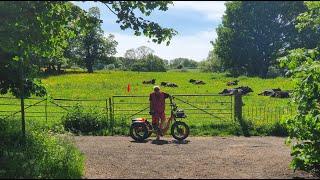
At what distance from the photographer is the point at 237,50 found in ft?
232

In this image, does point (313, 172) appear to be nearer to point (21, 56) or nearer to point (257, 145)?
point (257, 145)

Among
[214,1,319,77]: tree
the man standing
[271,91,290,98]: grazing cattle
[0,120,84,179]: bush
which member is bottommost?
[271,91,290,98]: grazing cattle

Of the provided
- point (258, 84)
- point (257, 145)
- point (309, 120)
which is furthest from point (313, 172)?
point (258, 84)

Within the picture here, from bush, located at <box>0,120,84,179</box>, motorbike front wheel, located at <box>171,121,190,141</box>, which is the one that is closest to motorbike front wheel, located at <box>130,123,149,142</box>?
motorbike front wheel, located at <box>171,121,190,141</box>

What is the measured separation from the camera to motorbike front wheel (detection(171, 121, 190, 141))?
18.3 m

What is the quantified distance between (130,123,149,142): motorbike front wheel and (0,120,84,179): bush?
3694 mm

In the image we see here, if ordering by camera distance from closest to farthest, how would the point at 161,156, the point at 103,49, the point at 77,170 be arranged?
the point at 77,170
the point at 161,156
the point at 103,49

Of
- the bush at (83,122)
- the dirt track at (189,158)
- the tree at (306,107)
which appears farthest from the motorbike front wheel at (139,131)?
the tree at (306,107)

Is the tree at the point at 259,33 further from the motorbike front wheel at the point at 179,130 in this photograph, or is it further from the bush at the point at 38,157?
the bush at the point at 38,157

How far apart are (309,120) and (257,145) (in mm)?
6116

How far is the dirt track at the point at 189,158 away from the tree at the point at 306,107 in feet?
1.54

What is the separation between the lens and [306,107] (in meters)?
11.7

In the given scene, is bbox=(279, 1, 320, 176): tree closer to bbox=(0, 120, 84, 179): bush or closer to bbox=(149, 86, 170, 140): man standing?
bbox=(0, 120, 84, 179): bush

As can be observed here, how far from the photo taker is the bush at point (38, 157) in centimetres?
1046
